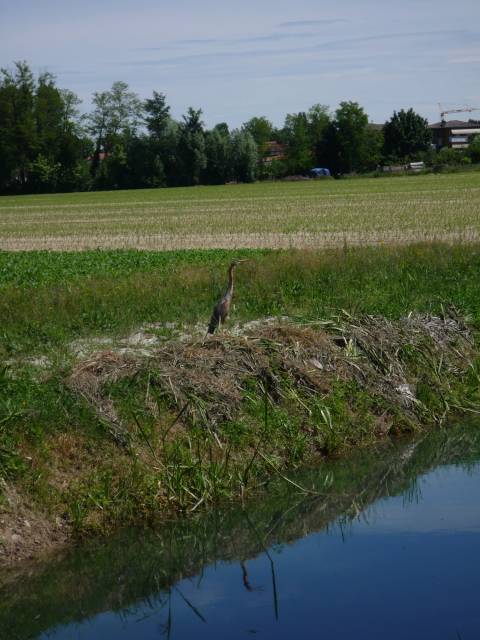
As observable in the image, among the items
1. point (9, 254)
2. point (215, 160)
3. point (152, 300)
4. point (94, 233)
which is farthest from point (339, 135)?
point (152, 300)

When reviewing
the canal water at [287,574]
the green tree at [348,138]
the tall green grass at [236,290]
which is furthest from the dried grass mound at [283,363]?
the green tree at [348,138]

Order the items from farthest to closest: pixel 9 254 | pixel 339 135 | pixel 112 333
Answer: pixel 339 135
pixel 9 254
pixel 112 333

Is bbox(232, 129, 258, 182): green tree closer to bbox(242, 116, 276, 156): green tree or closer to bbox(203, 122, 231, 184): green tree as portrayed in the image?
bbox(203, 122, 231, 184): green tree

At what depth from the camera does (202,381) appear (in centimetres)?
1121

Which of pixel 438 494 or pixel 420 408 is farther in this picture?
pixel 420 408

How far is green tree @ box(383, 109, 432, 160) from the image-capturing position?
419 ft

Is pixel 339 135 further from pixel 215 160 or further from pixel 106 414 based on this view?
pixel 106 414

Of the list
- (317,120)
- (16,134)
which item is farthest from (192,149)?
(317,120)

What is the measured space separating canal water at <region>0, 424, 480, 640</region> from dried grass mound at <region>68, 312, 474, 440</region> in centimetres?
130

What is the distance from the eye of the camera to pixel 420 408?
13102 millimetres

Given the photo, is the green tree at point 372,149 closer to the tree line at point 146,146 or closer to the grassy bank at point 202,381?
the tree line at point 146,146

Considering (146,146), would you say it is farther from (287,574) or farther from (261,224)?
(287,574)

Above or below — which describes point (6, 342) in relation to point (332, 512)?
above

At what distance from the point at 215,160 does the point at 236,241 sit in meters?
76.0
